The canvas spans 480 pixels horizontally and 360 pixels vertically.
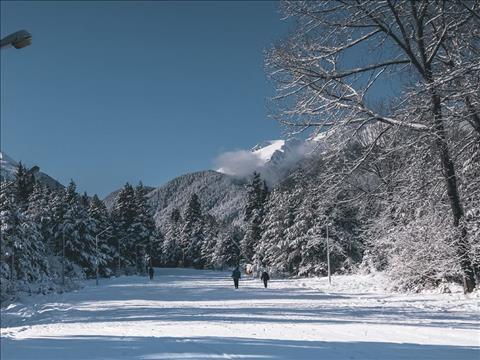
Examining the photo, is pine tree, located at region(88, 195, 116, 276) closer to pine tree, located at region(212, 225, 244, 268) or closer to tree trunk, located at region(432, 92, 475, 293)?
pine tree, located at region(212, 225, 244, 268)

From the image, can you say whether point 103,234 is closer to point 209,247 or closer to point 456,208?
point 209,247

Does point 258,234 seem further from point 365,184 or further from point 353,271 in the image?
point 365,184

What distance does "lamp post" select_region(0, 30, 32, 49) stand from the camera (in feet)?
17.9

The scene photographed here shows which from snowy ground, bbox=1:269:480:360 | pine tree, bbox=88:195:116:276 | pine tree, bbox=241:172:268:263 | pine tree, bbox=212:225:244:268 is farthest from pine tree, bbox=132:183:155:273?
snowy ground, bbox=1:269:480:360

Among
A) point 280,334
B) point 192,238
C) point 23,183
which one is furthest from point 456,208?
point 192,238

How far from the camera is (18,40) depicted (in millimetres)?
5469

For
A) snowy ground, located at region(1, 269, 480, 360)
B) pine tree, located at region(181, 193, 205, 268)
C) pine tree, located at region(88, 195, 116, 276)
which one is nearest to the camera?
snowy ground, located at region(1, 269, 480, 360)

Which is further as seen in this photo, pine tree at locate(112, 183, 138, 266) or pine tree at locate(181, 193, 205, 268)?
pine tree at locate(181, 193, 205, 268)

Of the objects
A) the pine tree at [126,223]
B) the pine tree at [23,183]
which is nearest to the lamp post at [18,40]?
the pine tree at [23,183]

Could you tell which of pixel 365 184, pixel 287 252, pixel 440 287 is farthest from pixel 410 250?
pixel 287 252

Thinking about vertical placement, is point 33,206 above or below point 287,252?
above

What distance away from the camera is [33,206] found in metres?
60.0

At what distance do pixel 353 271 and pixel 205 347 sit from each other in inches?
1558

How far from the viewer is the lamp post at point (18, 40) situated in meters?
5.45
